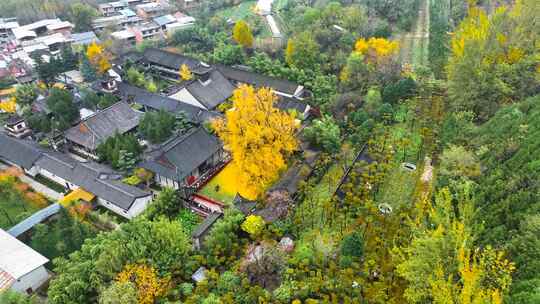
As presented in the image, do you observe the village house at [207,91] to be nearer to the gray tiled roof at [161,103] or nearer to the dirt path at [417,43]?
the gray tiled roof at [161,103]

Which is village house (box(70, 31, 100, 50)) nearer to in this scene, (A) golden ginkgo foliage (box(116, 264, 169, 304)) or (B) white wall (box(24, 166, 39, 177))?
(B) white wall (box(24, 166, 39, 177))

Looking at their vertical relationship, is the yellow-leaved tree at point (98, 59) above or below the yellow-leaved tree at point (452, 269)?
above

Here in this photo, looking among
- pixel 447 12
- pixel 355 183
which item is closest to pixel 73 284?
pixel 355 183

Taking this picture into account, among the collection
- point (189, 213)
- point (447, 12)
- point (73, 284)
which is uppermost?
point (447, 12)

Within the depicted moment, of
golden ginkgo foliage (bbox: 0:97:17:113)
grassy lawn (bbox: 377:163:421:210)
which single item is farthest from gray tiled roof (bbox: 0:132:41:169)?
grassy lawn (bbox: 377:163:421:210)

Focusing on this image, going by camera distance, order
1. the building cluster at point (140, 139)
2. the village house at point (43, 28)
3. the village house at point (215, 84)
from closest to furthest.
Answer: the building cluster at point (140, 139) → the village house at point (215, 84) → the village house at point (43, 28)

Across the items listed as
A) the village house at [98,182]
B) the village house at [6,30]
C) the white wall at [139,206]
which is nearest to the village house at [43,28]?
the village house at [6,30]

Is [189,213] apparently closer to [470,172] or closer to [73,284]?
[73,284]
